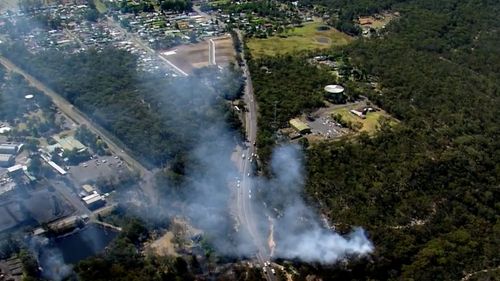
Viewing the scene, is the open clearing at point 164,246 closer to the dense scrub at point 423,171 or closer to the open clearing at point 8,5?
the dense scrub at point 423,171

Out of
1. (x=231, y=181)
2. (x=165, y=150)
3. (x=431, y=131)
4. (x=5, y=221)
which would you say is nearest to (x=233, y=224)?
(x=231, y=181)

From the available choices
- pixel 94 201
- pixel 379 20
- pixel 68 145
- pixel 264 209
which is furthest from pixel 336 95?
pixel 379 20

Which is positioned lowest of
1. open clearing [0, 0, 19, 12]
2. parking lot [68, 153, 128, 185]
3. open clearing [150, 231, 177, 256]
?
open clearing [150, 231, 177, 256]

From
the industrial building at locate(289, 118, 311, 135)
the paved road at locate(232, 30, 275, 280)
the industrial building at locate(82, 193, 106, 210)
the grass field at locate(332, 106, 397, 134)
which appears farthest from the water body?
the grass field at locate(332, 106, 397, 134)

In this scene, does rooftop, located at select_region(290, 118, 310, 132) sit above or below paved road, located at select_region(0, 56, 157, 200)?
above

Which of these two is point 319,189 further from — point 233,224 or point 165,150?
point 165,150

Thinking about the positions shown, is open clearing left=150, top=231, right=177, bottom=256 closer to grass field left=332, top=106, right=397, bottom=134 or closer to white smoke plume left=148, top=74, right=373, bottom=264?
white smoke plume left=148, top=74, right=373, bottom=264

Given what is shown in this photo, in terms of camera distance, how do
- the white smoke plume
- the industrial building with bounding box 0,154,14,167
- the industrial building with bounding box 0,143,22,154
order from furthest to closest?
the industrial building with bounding box 0,143,22,154 < the industrial building with bounding box 0,154,14,167 < the white smoke plume
